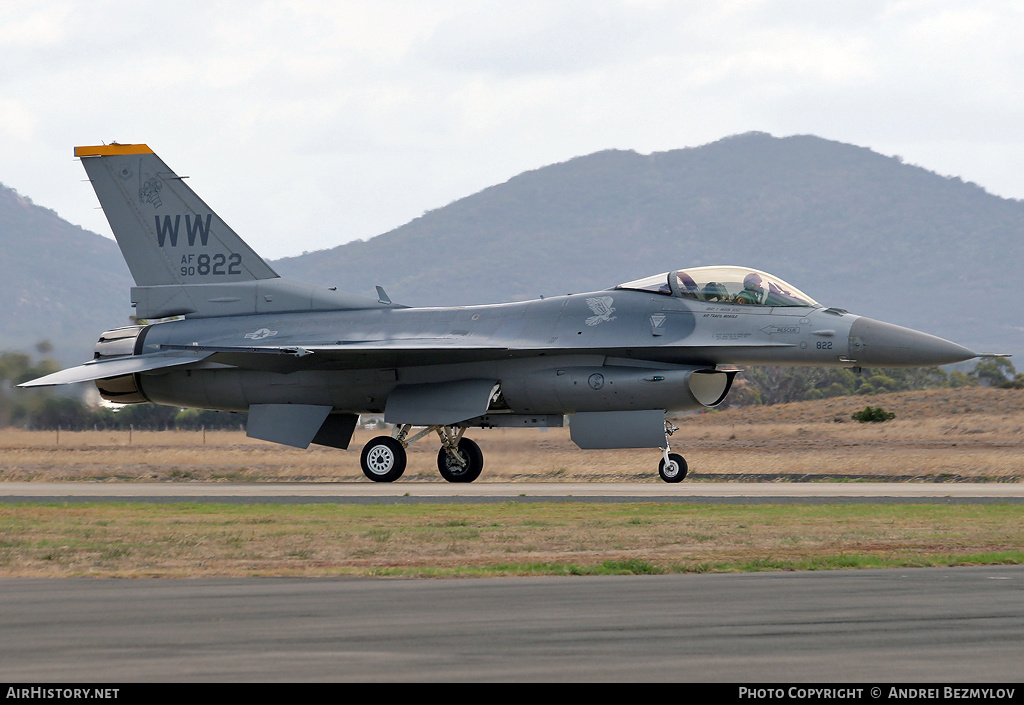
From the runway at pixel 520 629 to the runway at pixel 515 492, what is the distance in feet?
27.7

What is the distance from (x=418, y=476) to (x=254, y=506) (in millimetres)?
8566

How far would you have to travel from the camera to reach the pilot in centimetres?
2102

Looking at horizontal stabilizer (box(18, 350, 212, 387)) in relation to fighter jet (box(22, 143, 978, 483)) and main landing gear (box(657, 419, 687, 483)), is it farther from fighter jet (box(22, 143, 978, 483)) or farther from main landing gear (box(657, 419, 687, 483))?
main landing gear (box(657, 419, 687, 483))

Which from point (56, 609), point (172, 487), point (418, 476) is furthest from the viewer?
Answer: point (418, 476)

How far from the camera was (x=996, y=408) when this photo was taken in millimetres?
38938

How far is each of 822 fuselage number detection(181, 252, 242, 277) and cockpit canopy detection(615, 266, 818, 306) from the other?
25.5ft

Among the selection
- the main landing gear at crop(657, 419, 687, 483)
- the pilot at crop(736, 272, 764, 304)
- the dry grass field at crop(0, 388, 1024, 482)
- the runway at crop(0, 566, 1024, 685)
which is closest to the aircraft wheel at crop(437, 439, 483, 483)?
the dry grass field at crop(0, 388, 1024, 482)

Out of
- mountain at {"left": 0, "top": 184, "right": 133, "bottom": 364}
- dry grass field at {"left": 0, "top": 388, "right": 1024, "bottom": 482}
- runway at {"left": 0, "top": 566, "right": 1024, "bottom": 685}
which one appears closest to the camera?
runway at {"left": 0, "top": 566, "right": 1024, "bottom": 685}

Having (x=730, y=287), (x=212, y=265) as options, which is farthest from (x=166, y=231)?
(x=730, y=287)

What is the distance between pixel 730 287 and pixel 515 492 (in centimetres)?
507

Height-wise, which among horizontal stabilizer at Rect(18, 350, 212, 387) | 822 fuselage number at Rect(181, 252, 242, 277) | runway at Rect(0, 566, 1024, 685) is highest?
822 fuselage number at Rect(181, 252, 242, 277)

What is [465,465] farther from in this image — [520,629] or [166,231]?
[520,629]
